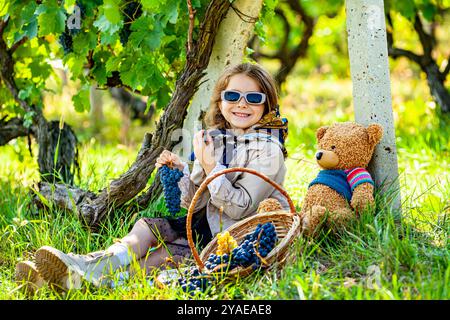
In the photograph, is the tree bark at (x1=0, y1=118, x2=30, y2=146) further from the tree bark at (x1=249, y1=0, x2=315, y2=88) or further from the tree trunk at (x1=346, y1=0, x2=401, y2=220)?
the tree bark at (x1=249, y1=0, x2=315, y2=88)

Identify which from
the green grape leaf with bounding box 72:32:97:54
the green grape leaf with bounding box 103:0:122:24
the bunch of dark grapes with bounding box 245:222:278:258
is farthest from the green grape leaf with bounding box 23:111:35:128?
the bunch of dark grapes with bounding box 245:222:278:258

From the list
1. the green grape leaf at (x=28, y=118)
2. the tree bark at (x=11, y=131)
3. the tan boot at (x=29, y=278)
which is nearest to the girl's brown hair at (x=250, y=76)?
the tan boot at (x=29, y=278)

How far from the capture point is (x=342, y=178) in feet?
10.4

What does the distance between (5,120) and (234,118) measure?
2385 millimetres

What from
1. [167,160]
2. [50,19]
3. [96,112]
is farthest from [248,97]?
[96,112]

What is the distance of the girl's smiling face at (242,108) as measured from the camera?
128 inches

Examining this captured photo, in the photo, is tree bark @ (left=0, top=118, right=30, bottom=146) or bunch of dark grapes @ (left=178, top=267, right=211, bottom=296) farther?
tree bark @ (left=0, top=118, right=30, bottom=146)

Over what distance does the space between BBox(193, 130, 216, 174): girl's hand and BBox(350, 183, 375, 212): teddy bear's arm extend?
0.65 metres

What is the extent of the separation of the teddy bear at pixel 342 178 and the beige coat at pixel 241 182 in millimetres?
192

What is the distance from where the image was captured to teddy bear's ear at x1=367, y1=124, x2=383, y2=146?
124 inches

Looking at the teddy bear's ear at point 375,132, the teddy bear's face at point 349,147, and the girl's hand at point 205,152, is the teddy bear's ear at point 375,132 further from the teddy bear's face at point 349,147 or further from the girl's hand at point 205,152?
the girl's hand at point 205,152

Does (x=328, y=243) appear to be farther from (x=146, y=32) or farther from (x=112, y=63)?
(x=112, y=63)

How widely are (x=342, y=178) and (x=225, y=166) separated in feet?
1.78

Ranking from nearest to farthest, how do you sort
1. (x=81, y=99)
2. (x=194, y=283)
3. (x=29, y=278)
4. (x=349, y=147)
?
(x=194, y=283), (x=29, y=278), (x=349, y=147), (x=81, y=99)
